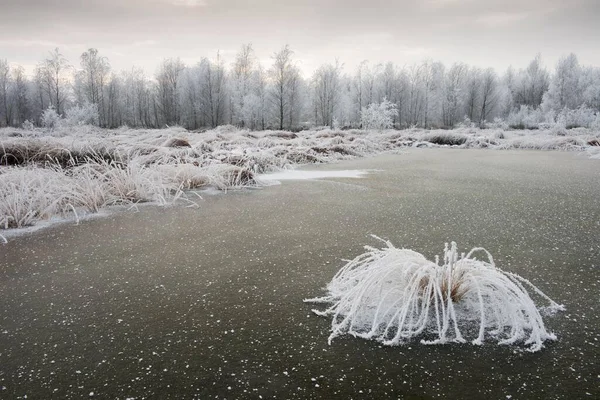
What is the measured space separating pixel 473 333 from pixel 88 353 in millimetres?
1140

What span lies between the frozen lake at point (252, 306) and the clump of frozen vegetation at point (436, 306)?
0.05m

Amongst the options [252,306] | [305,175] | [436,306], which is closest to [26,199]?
[252,306]

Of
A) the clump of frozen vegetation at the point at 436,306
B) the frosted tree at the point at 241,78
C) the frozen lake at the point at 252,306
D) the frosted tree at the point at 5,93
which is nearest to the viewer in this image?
the frozen lake at the point at 252,306

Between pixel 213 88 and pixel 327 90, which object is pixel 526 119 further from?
pixel 213 88

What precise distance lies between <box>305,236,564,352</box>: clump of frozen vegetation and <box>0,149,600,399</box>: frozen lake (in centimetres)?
5

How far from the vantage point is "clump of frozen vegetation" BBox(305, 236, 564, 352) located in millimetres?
1127

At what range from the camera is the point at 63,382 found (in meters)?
0.95

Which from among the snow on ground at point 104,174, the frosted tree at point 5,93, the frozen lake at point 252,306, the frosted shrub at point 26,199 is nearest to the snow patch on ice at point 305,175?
the snow on ground at point 104,174

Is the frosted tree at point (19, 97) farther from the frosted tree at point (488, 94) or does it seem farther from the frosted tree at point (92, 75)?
the frosted tree at point (488, 94)

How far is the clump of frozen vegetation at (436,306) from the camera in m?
1.13

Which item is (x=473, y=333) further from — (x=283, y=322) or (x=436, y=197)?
(x=436, y=197)

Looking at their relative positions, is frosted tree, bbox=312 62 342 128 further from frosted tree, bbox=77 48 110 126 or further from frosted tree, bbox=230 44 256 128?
frosted tree, bbox=77 48 110 126

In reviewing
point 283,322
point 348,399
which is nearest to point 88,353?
point 283,322

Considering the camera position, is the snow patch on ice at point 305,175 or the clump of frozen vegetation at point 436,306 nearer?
the clump of frozen vegetation at point 436,306
